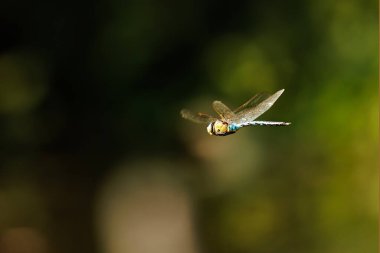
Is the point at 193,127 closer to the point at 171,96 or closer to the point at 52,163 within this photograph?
the point at 171,96

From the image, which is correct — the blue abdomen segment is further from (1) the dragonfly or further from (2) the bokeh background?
(2) the bokeh background

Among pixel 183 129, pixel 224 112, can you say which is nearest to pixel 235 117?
pixel 224 112

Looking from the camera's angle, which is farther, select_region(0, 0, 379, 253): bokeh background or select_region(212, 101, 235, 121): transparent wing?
select_region(0, 0, 379, 253): bokeh background

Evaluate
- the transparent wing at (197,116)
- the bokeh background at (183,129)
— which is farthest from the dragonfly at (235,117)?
the bokeh background at (183,129)

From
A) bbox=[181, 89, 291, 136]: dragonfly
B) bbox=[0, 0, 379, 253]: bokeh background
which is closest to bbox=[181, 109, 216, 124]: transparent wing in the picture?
bbox=[181, 89, 291, 136]: dragonfly

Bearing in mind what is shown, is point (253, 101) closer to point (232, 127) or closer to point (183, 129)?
point (232, 127)

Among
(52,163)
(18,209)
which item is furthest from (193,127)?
(18,209)

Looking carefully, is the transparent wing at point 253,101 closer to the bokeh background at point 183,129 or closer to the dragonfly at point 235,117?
the dragonfly at point 235,117
